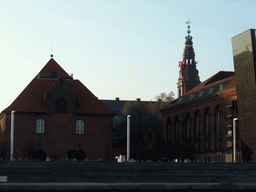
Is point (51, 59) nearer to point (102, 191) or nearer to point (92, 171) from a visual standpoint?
point (92, 171)

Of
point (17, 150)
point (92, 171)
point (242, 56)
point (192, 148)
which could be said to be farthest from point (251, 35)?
point (192, 148)

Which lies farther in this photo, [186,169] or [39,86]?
[39,86]

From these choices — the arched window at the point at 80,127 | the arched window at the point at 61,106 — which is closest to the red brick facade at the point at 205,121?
the arched window at the point at 80,127

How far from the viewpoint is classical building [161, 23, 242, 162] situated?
7881 centimetres

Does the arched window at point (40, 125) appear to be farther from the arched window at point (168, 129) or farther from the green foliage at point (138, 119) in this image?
the green foliage at point (138, 119)

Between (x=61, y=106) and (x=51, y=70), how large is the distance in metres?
8.12

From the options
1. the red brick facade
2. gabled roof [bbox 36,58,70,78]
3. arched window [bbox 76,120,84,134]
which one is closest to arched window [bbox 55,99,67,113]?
arched window [bbox 76,120,84,134]

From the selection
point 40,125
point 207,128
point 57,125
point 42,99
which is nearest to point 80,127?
point 57,125

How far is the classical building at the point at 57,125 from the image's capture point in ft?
245

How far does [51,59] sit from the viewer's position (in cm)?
8475

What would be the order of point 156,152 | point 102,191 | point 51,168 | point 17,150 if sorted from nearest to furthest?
point 102,191
point 51,168
point 17,150
point 156,152

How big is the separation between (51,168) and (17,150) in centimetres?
4266

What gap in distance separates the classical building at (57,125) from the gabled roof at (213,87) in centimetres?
1685

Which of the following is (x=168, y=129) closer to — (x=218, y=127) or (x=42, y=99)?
(x=218, y=127)
